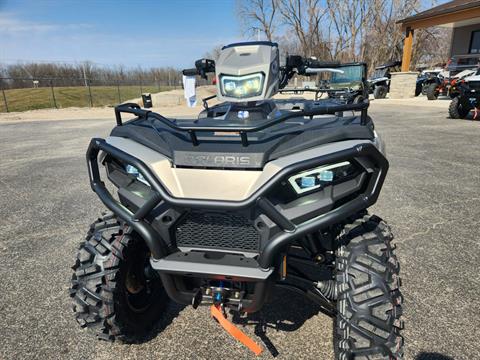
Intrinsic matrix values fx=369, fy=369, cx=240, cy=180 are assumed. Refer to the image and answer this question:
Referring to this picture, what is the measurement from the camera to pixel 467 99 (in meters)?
10.8

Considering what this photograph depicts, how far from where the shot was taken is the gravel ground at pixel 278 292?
2152 millimetres

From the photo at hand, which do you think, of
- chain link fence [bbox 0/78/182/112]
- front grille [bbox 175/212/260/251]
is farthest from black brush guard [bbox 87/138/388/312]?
chain link fence [bbox 0/78/182/112]

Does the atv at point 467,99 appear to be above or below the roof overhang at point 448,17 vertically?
below

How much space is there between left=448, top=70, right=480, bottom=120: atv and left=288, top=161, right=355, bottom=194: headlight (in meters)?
10.6

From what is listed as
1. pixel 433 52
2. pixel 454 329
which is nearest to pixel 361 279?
pixel 454 329

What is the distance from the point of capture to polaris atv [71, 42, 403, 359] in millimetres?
1530

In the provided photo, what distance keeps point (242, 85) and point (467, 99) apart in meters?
11.1

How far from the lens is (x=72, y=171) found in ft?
21.4

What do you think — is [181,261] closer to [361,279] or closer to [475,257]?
[361,279]

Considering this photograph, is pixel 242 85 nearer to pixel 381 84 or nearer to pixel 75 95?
pixel 381 84

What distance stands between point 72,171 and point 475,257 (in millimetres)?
6057

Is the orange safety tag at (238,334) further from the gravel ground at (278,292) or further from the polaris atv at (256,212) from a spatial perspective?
the gravel ground at (278,292)

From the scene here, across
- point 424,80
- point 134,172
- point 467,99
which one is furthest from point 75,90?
point 134,172

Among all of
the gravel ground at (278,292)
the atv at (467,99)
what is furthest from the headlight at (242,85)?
the atv at (467,99)
